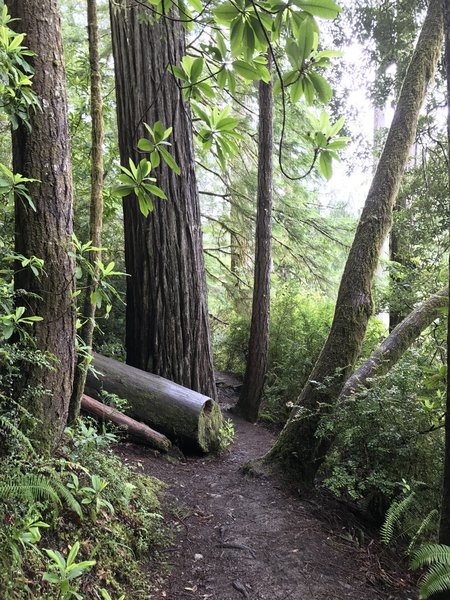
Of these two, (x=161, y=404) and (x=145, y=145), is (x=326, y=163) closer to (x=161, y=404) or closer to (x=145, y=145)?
(x=145, y=145)

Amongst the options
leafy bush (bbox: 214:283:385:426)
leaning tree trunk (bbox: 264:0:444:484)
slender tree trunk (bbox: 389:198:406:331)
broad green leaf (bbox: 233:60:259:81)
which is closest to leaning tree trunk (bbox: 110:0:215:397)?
leaning tree trunk (bbox: 264:0:444:484)

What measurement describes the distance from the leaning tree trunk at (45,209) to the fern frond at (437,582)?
7.18 feet

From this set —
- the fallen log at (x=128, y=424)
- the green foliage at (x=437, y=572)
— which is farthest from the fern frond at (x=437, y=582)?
the fallen log at (x=128, y=424)

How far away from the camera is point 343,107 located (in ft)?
29.2

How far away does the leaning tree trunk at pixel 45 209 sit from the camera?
2559mm

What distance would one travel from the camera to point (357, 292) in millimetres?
4578

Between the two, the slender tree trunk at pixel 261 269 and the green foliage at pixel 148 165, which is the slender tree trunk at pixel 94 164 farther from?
the slender tree trunk at pixel 261 269

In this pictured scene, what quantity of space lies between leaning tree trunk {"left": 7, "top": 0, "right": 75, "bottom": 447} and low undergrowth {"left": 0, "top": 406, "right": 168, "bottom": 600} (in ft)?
0.96

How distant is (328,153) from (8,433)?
2131 mm

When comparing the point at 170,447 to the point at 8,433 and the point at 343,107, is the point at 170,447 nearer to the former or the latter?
the point at 8,433

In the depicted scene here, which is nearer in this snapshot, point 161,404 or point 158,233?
point 161,404

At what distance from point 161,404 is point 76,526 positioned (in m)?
2.49

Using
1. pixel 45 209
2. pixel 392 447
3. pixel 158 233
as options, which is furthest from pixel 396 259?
pixel 45 209

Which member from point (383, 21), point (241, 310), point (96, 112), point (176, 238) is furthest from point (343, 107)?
point (96, 112)
